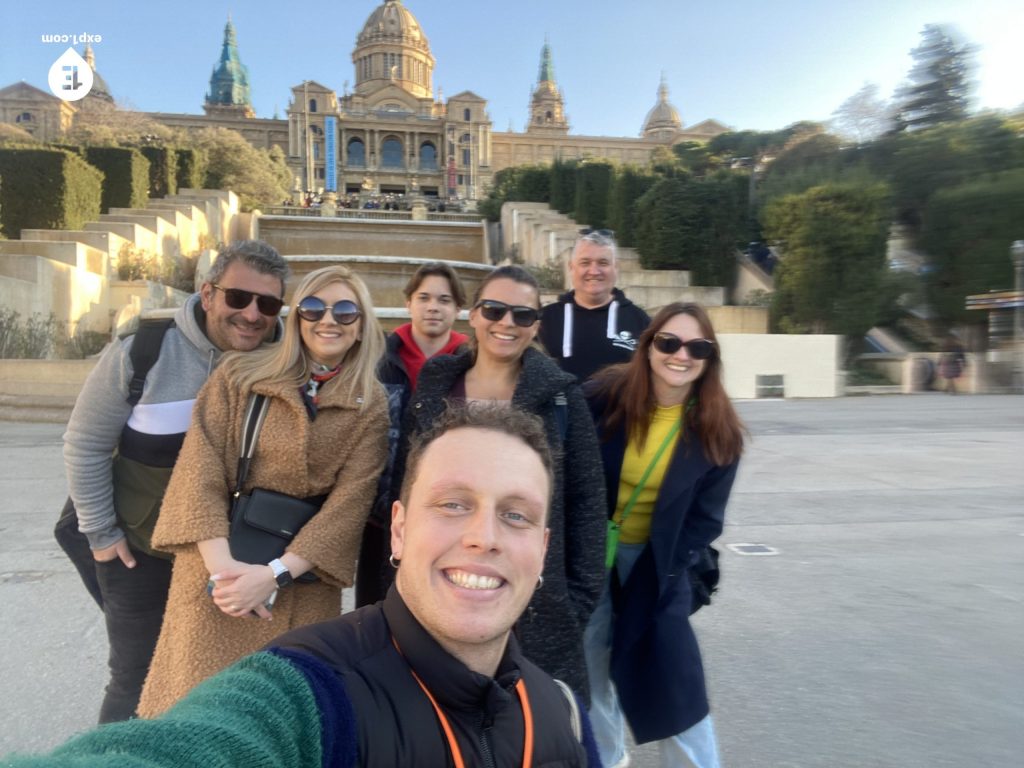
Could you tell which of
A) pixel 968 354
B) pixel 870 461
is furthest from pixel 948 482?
pixel 968 354

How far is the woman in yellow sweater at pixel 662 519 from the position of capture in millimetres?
2240

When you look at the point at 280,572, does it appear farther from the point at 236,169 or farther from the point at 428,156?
the point at 428,156

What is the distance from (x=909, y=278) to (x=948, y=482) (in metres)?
14.1

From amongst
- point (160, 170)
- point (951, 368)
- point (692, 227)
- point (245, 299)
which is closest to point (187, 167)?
point (160, 170)

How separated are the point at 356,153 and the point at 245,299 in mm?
81374

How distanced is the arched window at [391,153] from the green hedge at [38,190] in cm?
6632

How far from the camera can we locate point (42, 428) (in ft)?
28.6

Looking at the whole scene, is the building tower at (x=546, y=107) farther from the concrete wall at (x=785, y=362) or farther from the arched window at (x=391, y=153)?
the concrete wall at (x=785, y=362)

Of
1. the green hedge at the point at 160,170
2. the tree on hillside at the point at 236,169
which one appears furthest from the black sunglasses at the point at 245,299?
the tree on hillside at the point at 236,169

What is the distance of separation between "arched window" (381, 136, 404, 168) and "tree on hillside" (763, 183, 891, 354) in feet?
222

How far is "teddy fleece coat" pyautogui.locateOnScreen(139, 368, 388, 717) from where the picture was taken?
1.89 metres

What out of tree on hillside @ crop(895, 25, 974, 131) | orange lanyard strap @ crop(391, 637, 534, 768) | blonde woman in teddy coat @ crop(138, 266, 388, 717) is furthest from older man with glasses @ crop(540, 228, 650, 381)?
tree on hillside @ crop(895, 25, 974, 131)

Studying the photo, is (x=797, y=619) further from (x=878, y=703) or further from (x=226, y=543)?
(x=226, y=543)

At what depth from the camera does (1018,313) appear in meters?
16.9
